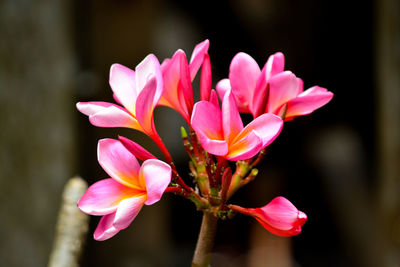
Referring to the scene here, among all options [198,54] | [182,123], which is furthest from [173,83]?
[182,123]

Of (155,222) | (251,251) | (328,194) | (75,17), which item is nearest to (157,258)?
(155,222)

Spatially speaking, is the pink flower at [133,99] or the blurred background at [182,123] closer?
the pink flower at [133,99]

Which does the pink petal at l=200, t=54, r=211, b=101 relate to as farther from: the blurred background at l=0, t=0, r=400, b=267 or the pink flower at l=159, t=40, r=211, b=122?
the blurred background at l=0, t=0, r=400, b=267

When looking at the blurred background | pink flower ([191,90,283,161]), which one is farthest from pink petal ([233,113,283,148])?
the blurred background

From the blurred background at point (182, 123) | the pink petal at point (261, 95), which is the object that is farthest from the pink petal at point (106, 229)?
the blurred background at point (182, 123)

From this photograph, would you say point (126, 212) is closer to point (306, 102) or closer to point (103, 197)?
point (103, 197)

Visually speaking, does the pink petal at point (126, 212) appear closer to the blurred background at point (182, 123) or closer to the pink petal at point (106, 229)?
the pink petal at point (106, 229)
